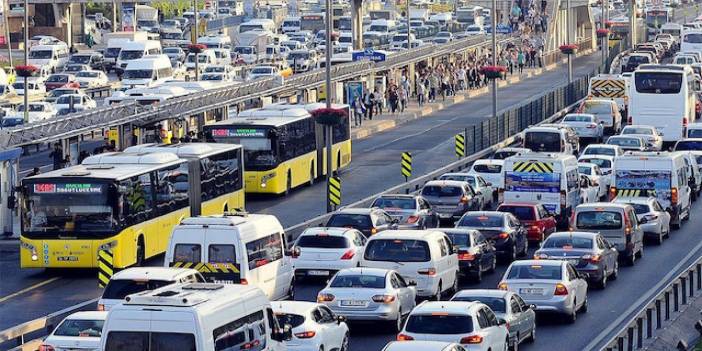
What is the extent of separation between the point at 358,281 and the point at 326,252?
5511 mm

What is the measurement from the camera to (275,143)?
53.8 m

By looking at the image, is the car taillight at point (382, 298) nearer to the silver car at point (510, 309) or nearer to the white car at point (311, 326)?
the silver car at point (510, 309)

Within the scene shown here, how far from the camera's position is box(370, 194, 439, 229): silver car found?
44906 mm

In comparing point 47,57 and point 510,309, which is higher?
A: point 510,309

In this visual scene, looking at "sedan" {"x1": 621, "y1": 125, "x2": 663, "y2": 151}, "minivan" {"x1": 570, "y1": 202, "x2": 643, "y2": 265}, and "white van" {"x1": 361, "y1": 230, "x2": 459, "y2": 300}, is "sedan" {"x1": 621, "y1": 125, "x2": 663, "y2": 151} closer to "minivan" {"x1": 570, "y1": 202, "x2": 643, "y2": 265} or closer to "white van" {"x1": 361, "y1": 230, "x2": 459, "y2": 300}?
"minivan" {"x1": 570, "y1": 202, "x2": 643, "y2": 265}

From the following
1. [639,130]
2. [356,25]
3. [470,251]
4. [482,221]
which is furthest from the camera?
[356,25]

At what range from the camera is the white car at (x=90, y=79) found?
303ft

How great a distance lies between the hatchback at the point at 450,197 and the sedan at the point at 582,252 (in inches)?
388

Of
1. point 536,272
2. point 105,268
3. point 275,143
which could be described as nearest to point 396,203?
point 275,143

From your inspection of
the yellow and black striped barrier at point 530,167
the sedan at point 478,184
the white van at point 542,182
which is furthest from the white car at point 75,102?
the yellow and black striped barrier at point 530,167

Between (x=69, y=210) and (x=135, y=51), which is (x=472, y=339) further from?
(x=135, y=51)

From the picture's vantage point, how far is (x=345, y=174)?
61219 millimetres

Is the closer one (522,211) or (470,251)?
(470,251)

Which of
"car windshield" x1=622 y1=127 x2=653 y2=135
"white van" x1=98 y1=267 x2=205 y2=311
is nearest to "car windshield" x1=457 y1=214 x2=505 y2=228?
"white van" x1=98 y1=267 x2=205 y2=311
